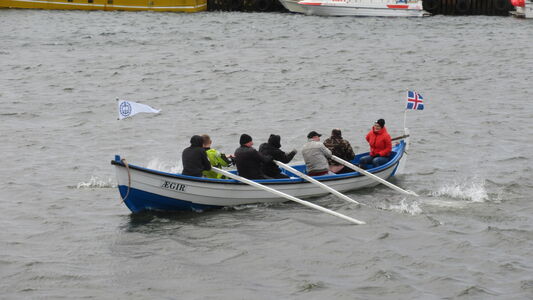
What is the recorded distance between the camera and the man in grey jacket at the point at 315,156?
21.1 metres

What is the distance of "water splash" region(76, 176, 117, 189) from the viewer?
22.9m

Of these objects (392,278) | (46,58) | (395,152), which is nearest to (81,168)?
(395,152)

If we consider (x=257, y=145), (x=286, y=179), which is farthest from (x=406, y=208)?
(x=257, y=145)

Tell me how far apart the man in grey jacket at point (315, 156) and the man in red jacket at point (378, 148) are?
7.61 ft

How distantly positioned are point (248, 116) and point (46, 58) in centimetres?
2088

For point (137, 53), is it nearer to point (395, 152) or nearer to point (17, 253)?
point (395, 152)

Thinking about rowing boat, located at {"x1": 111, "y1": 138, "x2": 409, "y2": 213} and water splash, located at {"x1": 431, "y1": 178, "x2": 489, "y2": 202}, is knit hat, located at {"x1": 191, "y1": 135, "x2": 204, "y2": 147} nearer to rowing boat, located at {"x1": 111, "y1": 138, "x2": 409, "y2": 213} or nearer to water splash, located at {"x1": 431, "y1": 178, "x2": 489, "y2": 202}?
rowing boat, located at {"x1": 111, "y1": 138, "x2": 409, "y2": 213}

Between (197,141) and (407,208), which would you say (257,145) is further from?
(197,141)

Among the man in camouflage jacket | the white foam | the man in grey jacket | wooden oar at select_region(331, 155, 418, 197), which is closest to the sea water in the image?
the white foam

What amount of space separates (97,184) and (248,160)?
220 inches

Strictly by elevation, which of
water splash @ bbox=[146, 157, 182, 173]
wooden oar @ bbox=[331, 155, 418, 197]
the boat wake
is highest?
wooden oar @ bbox=[331, 155, 418, 197]

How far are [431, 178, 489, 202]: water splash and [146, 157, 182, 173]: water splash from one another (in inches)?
306

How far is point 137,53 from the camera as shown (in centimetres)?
5256

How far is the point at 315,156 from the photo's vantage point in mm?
21125
